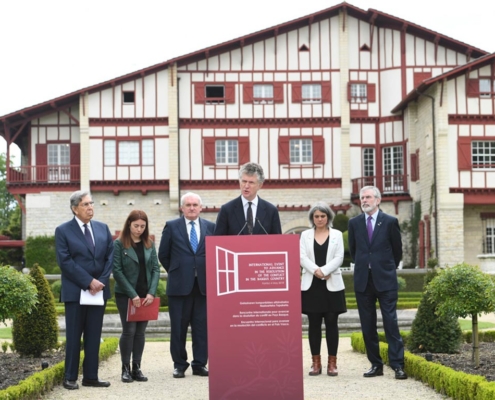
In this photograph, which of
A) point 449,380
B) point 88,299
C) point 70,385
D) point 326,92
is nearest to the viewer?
point 449,380

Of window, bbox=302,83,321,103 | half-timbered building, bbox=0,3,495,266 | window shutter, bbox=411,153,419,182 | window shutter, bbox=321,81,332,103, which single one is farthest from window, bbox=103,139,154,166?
window shutter, bbox=411,153,419,182

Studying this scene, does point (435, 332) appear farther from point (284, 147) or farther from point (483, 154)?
point (284, 147)

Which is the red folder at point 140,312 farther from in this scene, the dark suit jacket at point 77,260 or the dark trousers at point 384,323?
the dark trousers at point 384,323

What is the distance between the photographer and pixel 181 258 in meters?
10.0

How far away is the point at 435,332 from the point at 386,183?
25.9 m

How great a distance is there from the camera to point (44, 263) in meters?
35.2

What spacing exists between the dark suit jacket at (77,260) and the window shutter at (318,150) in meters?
27.3

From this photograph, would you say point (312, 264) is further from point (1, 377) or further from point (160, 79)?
point (160, 79)

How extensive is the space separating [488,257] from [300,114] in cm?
886

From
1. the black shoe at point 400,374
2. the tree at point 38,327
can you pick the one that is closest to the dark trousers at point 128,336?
the tree at point 38,327

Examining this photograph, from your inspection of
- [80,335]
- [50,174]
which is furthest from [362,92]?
[80,335]

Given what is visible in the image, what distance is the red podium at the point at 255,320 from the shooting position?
734 cm

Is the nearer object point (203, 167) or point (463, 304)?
point (463, 304)

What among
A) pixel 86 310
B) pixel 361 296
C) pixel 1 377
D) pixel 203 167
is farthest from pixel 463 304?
pixel 203 167
